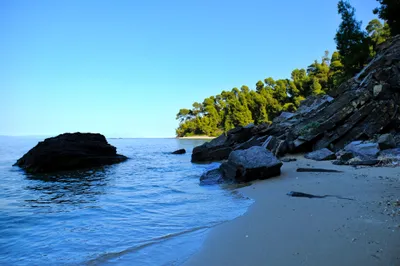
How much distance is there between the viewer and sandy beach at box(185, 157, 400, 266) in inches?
→ 151

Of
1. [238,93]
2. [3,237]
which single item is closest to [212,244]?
[3,237]

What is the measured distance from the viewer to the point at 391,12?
87.4 ft

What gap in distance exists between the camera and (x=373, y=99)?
708 inches

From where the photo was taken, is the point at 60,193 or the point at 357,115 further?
the point at 357,115

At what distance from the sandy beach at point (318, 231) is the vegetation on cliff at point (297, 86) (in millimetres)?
27359

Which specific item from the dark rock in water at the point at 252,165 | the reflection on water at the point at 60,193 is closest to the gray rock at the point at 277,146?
the dark rock in water at the point at 252,165

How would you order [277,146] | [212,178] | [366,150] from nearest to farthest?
[366,150]
[212,178]
[277,146]

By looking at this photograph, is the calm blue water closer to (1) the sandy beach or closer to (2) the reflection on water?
(2) the reflection on water

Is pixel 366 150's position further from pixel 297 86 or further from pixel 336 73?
pixel 297 86

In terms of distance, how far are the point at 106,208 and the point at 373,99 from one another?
17493 mm

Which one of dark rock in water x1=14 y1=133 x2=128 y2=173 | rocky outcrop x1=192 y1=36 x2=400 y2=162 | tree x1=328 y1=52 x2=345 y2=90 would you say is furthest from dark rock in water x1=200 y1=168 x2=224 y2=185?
tree x1=328 y1=52 x2=345 y2=90

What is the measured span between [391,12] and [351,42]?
6653 millimetres

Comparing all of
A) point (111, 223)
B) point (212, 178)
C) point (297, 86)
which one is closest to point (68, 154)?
point (212, 178)

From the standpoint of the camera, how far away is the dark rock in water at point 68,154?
21.8 meters
